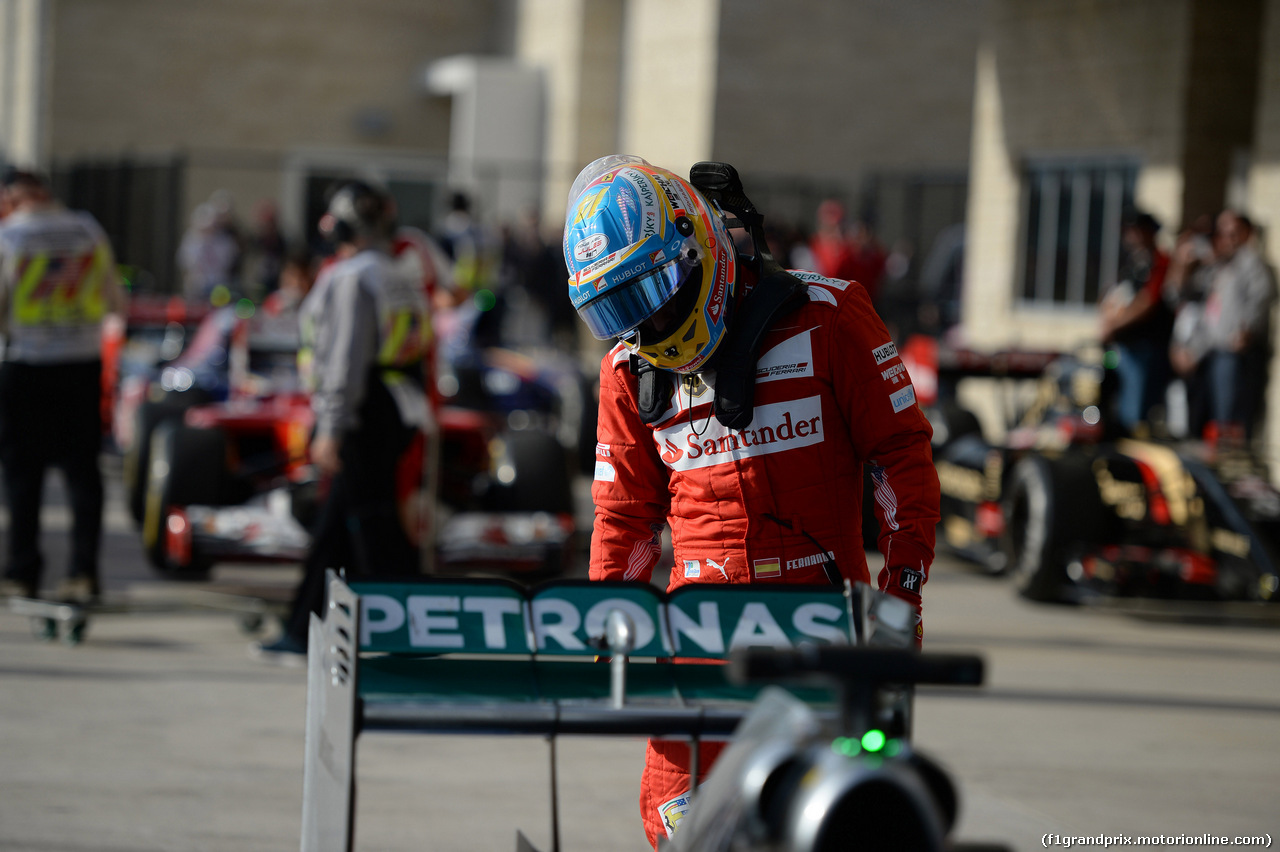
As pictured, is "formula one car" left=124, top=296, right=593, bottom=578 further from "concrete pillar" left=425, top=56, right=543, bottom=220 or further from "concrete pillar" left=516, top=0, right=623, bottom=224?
"concrete pillar" left=425, top=56, right=543, bottom=220

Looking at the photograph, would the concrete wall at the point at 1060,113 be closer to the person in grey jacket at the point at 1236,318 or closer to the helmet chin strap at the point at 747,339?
the person in grey jacket at the point at 1236,318

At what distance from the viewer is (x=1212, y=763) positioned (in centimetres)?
545

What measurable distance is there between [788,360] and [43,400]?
519 cm

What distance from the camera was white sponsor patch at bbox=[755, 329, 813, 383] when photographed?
9.57ft

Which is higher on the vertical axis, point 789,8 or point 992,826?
point 789,8

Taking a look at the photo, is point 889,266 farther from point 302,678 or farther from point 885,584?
point 885,584

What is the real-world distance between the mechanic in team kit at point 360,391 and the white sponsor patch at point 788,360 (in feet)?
11.5

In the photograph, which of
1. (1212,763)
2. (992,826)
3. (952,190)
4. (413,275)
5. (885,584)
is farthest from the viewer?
(952,190)

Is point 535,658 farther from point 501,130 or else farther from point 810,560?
point 501,130

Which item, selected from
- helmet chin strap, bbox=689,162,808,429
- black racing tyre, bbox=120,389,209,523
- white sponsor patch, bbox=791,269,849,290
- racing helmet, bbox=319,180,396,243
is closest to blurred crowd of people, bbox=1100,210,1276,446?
racing helmet, bbox=319,180,396,243

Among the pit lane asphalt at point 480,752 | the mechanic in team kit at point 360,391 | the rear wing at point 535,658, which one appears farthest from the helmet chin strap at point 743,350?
the mechanic in team kit at point 360,391

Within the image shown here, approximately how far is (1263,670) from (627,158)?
5.33 meters

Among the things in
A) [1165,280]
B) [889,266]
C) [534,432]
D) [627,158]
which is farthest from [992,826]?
[889,266]

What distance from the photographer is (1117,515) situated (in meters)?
8.14
